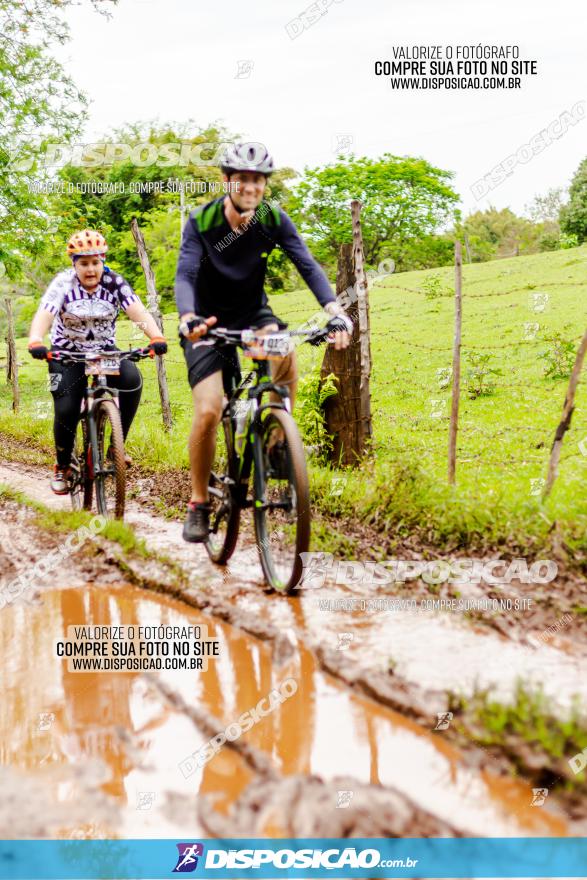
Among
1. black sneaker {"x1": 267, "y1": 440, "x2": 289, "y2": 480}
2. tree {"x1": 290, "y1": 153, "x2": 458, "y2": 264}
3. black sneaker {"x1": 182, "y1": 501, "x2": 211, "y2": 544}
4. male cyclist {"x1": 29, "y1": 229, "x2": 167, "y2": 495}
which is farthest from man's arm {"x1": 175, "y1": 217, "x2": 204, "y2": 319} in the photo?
tree {"x1": 290, "y1": 153, "x2": 458, "y2": 264}

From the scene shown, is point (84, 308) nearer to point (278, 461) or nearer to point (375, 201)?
point (278, 461)

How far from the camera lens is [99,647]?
13.3 feet

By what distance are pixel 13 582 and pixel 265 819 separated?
3063 millimetres

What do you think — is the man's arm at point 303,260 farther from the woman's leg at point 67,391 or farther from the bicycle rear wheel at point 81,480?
the bicycle rear wheel at point 81,480

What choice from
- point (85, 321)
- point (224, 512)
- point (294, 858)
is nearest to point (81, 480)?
point (85, 321)

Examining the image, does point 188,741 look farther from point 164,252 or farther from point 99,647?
point 164,252

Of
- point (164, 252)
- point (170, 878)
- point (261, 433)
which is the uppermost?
point (164, 252)

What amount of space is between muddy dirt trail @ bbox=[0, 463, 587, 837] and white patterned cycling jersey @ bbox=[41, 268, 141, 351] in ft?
8.34

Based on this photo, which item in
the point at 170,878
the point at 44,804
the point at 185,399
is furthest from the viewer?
the point at 185,399

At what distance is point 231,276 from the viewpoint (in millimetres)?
4707

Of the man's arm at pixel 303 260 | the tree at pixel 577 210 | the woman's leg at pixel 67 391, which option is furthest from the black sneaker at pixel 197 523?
the tree at pixel 577 210

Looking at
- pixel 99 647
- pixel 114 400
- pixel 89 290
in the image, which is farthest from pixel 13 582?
pixel 89 290

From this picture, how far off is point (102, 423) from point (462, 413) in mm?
8451

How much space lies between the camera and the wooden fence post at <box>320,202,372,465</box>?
692cm
